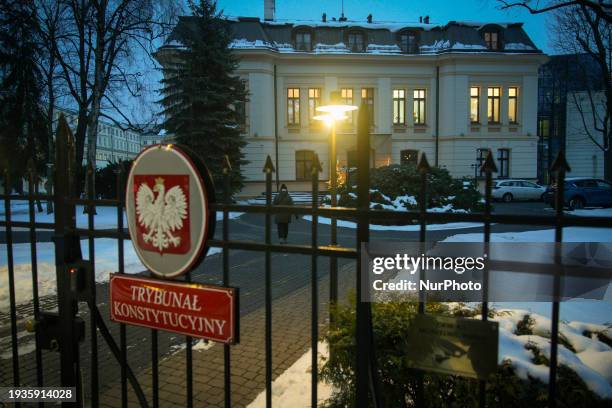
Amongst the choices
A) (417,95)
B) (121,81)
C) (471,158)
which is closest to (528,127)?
(471,158)

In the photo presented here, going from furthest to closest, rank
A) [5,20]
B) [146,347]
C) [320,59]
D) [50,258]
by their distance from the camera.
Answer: [320,59]
[5,20]
[50,258]
[146,347]

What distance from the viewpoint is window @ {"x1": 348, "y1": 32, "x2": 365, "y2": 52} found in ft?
102

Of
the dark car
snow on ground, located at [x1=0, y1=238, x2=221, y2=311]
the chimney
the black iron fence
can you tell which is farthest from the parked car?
the black iron fence

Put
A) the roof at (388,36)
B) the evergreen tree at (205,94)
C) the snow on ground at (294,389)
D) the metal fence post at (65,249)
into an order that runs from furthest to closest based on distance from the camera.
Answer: the roof at (388,36) < the evergreen tree at (205,94) < the snow on ground at (294,389) < the metal fence post at (65,249)

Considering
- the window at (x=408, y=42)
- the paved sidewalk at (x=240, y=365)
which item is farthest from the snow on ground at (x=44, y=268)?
the window at (x=408, y=42)

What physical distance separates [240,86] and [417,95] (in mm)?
15751

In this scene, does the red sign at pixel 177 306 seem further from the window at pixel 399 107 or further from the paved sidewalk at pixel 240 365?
the window at pixel 399 107

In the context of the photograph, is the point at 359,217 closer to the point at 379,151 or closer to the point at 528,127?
the point at 379,151

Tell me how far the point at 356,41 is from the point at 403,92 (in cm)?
532

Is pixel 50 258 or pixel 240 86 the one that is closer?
pixel 50 258

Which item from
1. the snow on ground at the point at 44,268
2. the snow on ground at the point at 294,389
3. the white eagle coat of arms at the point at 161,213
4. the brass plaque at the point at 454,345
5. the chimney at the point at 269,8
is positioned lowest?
the snow on ground at the point at 294,389

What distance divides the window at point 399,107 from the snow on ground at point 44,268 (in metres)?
24.0

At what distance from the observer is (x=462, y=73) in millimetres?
30234

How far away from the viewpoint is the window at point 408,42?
31.3 meters
